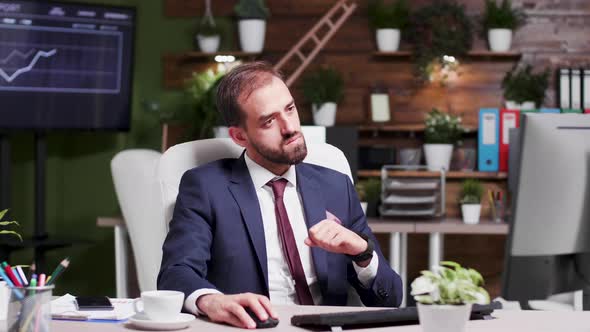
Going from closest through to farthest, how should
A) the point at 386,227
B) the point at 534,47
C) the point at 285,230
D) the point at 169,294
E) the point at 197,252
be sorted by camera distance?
the point at 169,294 < the point at 197,252 < the point at 285,230 < the point at 386,227 < the point at 534,47

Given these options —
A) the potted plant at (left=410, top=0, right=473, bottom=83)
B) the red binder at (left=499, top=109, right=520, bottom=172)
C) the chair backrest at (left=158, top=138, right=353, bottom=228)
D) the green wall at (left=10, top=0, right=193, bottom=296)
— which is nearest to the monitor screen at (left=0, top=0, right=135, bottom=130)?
the green wall at (left=10, top=0, right=193, bottom=296)

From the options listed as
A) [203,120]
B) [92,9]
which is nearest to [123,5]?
[92,9]

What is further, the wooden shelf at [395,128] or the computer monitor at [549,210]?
the wooden shelf at [395,128]

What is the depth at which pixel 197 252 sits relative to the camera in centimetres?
218

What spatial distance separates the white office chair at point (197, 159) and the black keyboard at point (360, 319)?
24.4 inches

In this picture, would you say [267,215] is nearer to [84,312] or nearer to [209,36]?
[84,312]

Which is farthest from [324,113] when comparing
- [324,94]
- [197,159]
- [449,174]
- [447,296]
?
[447,296]

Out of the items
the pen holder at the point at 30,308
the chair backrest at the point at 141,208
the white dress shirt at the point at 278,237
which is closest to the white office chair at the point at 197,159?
the white dress shirt at the point at 278,237

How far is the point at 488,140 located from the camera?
5105 millimetres

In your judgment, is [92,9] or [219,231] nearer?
[219,231]

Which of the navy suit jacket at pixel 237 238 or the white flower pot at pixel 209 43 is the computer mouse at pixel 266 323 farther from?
the white flower pot at pixel 209 43

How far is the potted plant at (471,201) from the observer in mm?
4801

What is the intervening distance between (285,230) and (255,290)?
17 cm

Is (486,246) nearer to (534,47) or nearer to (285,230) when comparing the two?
(534,47)
